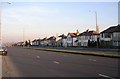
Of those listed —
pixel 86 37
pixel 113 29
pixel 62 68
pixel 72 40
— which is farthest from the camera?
pixel 72 40

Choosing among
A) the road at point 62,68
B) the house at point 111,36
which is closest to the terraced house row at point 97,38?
the house at point 111,36

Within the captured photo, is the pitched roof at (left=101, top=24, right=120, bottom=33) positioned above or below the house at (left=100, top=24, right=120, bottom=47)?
above

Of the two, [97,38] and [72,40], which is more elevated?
[72,40]

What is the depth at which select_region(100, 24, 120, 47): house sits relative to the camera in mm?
95438

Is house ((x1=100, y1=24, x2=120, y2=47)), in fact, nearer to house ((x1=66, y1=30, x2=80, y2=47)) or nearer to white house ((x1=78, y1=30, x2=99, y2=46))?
white house ((x1=78, y1=30, x2=99, y2=46))

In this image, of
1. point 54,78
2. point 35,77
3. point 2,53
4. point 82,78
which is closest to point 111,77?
point 82,78

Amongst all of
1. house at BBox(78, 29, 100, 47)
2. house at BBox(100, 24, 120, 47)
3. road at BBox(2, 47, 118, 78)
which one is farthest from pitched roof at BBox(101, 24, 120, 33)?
road at BBox(2, 47, 118, 78)

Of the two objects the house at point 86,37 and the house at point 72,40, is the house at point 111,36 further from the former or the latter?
the house at point 72,40

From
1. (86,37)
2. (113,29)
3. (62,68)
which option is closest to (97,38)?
(113,29)

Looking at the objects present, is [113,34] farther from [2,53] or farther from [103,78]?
[103,78]

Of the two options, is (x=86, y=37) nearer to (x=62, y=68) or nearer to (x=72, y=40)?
(x=72, y=40)

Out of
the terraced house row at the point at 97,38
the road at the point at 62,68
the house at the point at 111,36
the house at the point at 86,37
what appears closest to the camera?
the road at the point at 62,68

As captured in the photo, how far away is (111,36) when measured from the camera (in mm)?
101625

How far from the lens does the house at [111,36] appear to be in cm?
9544
